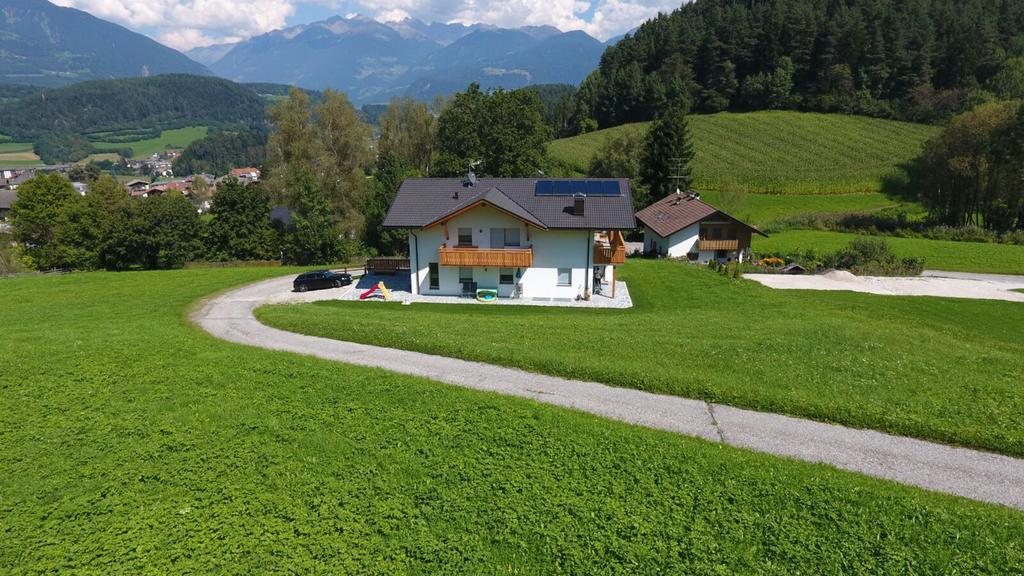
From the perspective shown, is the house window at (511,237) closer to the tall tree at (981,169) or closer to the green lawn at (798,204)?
the green lawn at (798,204)

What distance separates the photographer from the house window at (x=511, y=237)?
3294 centimetres

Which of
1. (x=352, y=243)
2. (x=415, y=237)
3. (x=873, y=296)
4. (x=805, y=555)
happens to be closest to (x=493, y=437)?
(x=805, y=555)

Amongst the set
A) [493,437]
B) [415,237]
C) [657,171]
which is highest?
[657,171]

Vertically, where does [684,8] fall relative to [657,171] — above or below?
above

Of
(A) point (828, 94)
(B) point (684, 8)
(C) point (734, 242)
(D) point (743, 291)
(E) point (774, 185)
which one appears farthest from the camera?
(B) point (684, 8)

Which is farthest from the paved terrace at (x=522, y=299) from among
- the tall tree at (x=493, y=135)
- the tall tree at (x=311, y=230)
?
the tall tree at (x=493, y=135)

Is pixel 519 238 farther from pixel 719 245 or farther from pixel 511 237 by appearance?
pixel 719 245

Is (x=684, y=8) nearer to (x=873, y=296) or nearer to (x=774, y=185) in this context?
(x=774, y=185)

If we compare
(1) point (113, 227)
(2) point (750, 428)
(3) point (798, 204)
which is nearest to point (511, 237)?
(2) point (750, 428)

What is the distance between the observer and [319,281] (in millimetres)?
34531

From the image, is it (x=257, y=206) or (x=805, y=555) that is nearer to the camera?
(x=805, y=555)

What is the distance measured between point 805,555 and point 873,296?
29.9m

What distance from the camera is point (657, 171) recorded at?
66.1 meters

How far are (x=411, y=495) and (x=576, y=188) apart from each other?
27424 mm
